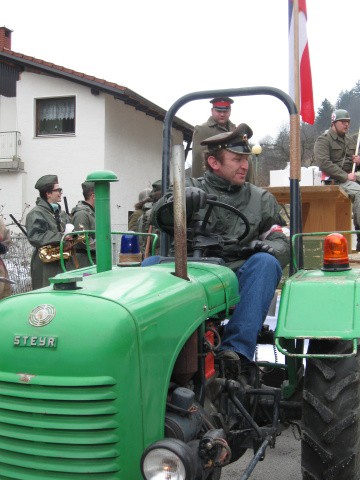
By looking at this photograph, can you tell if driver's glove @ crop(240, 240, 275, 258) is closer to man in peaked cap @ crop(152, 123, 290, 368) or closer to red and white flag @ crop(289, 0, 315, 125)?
man in peaked cap @ crop(152, 123, 290, 368)

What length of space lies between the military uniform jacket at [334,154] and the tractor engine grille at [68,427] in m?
6.52

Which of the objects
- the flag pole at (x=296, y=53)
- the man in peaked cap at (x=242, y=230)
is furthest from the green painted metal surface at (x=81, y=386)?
the flag pole at (x=296, y=53)

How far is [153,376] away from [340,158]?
672cm

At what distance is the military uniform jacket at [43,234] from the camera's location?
6.39 metres

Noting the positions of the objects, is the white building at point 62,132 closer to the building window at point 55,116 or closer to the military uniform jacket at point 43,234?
the building window at point 55,116

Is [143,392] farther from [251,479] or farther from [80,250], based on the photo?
[80,250]

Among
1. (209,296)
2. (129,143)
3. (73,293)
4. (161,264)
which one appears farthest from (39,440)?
(129,143)

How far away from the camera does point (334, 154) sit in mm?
8398

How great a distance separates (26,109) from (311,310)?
20.2 metres

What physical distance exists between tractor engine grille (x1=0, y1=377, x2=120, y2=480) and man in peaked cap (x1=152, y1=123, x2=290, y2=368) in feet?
3.28

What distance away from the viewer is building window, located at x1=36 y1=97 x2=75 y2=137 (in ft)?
70.3

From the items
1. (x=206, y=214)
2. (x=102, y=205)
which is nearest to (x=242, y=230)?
(x=206, y=214)

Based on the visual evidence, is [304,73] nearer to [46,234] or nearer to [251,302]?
[46,234]

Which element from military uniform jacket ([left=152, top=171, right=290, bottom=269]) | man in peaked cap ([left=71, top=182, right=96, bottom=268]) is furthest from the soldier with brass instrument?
military uniform jacket ([left=152, top=171, right=290, bottom=269])
